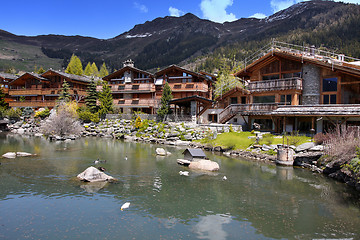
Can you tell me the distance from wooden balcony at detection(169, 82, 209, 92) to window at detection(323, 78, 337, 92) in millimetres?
25768

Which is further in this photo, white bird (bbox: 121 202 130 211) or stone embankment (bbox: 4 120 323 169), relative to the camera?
stone embankment (bbox: 4 120 323 169)

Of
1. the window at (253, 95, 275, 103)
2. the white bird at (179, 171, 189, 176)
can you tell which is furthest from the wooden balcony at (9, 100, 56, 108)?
the white bird at (179, 171, 189, 176)

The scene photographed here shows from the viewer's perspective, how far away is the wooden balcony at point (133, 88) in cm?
6167

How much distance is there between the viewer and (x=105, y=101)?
197ft

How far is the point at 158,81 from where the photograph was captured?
205 feet

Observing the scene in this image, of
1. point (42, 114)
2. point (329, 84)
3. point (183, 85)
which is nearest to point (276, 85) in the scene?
point (329, 84)

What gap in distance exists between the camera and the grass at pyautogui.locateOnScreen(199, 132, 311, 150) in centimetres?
3103

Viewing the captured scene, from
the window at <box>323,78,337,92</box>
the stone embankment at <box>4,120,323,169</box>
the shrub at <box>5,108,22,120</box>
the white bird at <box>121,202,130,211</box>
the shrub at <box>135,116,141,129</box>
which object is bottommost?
the white bird at <box>121,202,130,211</box>

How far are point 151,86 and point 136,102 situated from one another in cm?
525

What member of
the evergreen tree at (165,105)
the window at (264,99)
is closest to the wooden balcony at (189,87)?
the evergreen tree at (165,105)

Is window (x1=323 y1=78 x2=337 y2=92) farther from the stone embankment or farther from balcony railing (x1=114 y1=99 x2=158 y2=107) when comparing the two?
balcony railing (x1=114 y1=99 x2=158 y2=107)

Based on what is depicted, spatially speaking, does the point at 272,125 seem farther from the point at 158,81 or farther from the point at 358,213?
the point at 158,81

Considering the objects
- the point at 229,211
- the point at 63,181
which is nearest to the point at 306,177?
the point at 229,211

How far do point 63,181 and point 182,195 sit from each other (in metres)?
9.73
